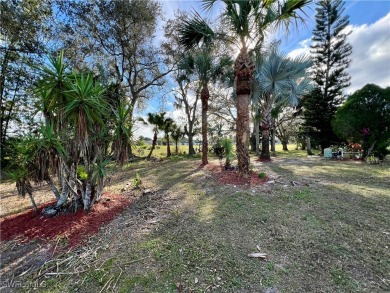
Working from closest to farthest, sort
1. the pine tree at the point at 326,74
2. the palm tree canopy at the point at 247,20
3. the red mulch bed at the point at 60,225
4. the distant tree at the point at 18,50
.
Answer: the red mulch bed at the point at 60,225 < the palm tree canopy at the point at 247,20 < the distant tree at the point at 18,50 < the pine tree at the point at 326,74

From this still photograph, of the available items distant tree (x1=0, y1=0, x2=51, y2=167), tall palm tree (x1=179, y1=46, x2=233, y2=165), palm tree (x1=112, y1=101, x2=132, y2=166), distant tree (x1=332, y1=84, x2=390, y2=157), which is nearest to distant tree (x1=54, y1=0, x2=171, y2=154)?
distant tree (x1=0, y1=0, x2=51, y2=167)

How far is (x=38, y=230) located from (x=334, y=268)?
13.7ft

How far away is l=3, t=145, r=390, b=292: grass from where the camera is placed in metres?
1.93

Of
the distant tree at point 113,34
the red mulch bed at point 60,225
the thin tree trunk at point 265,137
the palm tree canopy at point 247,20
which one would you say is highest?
the distant tree at point 113,34

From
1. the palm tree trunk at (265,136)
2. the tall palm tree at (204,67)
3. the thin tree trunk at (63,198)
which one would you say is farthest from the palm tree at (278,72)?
the thin tree trunk at (63,198)

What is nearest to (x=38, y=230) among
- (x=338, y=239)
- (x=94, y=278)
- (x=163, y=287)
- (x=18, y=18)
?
(x=94, y=278)

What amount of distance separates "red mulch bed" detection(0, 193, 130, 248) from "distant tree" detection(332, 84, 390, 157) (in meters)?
11.2

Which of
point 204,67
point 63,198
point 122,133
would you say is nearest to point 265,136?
point 204,67

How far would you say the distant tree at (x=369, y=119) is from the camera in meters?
8.76

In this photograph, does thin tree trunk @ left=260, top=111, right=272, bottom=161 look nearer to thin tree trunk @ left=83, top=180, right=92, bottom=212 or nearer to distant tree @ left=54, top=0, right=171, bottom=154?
distant tree @ left=54, top=0, right=171, bottom=154

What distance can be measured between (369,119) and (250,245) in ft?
34.1

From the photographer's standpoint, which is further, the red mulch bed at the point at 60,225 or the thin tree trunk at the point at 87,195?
Answer: the thin tree trunk at the point at 87,195

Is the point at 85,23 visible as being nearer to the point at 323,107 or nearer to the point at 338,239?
the point at 338,239

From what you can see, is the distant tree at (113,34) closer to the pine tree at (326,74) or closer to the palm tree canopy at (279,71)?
the palm tree canopy at (279,71)
